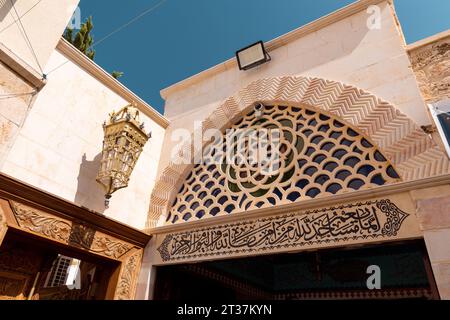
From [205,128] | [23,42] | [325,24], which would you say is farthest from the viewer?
[205,128]

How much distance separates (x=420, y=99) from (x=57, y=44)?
117 inches

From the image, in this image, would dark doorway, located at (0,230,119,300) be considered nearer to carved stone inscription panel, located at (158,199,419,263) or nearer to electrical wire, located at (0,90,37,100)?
carved stone inscription panel, located at (158,199,419,263)

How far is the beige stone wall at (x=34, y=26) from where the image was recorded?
2398 millimetres

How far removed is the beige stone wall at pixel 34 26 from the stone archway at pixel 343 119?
5.11 ft

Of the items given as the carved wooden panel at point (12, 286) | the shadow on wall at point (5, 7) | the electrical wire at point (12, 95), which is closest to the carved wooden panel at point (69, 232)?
the carved wooden panel at point (12, 286)

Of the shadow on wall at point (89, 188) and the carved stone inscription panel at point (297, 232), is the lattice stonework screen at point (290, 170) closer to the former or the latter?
the carved stone inscription panel at point (297, 232)

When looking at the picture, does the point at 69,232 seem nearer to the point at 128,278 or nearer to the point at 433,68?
the point at 128,278

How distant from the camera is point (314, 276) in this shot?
4.39 m

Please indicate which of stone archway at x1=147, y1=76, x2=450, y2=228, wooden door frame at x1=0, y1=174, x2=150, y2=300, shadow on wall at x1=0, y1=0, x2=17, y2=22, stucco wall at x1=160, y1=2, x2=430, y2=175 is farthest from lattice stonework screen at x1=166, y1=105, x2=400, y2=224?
shadow on wall at x1=0, y1=0, x2=17, y2=22

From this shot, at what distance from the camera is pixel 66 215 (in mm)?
2422

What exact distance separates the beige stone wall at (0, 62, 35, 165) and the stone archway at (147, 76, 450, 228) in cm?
141

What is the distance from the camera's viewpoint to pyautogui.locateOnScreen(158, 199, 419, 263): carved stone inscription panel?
6.57 feet
